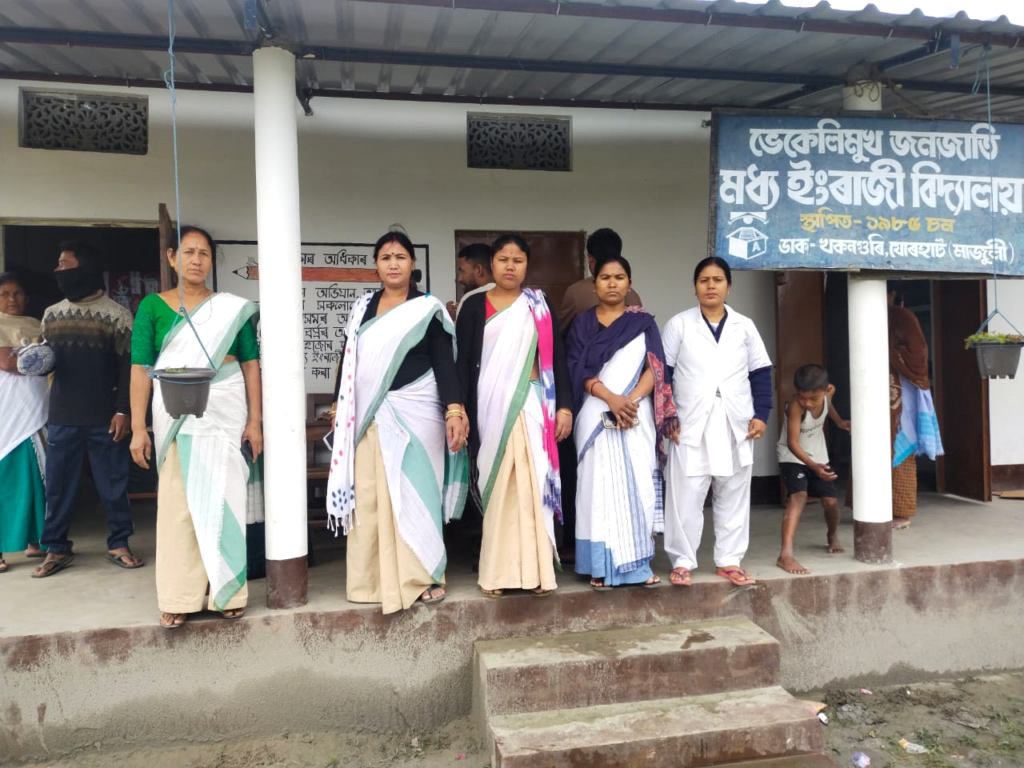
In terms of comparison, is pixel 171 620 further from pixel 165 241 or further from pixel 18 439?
pixel 165 241

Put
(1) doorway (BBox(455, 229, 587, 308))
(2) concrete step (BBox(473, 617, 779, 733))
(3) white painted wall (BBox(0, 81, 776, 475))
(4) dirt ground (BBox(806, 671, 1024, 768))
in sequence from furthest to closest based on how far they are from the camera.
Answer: (1) doorway (BBox(455, 229, 587, 308)) → (3) white painted wall (BBox(0, 81, 776, 475)) → (4) dirt ground (BBox(806, 671, 1024, 768)) → (2) concrete step (BBox(473, 617, 779, 733))

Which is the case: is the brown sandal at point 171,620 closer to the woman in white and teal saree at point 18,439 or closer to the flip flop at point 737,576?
the woman in white and teal saree at point 18,439

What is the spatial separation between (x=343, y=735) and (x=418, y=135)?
3657 mm

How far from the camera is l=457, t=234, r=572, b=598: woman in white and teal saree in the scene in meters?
3.45

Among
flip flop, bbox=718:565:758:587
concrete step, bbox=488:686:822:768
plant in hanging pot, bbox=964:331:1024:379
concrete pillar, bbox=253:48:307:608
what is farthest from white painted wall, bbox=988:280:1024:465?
concrete pillar, bbox=253:48:307:608

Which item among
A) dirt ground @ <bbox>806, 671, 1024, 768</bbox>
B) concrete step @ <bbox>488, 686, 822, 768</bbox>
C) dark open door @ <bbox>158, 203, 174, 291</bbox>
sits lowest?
dirt ground @ <bbox>806, 671, 1024, 768</bbox>

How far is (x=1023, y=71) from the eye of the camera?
461cm

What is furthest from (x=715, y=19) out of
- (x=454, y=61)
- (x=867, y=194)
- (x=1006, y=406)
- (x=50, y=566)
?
(x=1006, y=406)

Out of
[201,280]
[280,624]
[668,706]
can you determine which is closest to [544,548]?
[668,706]

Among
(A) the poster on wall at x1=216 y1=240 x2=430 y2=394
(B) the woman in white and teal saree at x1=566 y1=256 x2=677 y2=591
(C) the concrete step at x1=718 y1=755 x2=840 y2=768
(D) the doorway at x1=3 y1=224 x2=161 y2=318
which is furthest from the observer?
(D) the doorway at x1=3 y1=224 x2=161 y2=318

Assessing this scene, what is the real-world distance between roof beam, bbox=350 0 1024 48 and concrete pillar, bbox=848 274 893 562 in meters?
1.18

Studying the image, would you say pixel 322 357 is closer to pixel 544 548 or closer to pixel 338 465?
pixel 338 465

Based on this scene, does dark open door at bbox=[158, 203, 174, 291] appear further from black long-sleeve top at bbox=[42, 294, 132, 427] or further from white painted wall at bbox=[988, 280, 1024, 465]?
white painted wall at bbox=[988, 280, 1024, 465]

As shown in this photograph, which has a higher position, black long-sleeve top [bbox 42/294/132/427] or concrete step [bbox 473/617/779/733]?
black long-sleeve top [bbox 42/294/132/427]
